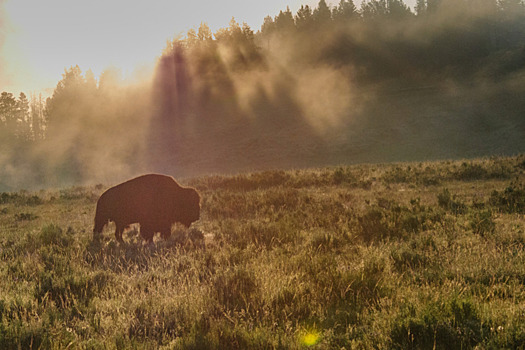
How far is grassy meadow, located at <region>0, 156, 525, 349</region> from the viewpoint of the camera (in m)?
3.48

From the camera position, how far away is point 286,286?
15.0 feet

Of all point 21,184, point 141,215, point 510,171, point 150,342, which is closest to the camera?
point 150,342

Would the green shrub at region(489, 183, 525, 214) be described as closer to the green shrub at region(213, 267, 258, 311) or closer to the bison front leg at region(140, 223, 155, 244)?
the green shrub at region(213, 267, 258, 311)

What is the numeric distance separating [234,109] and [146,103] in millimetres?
19191

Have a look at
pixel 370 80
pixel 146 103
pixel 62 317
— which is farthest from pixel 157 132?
pixel 62 317

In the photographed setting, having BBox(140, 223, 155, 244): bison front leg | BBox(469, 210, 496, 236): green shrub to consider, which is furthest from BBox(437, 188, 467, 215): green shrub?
BBox(140, 223, 155, 244): bison front leg

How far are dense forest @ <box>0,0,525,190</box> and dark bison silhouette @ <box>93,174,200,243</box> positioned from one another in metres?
31.7

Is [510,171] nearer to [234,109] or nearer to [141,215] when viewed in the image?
[141,215]

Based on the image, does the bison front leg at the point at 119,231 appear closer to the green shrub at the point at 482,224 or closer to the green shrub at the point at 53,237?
the green shrub at the point at 53,237

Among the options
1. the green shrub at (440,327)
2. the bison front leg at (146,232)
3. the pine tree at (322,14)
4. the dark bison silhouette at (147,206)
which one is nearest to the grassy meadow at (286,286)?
the green shrub at (440,327)

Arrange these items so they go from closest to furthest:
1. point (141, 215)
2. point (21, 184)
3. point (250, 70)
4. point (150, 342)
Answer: point (150, 342)
point (141, 215)
point (21, 184)
point (250, 70)

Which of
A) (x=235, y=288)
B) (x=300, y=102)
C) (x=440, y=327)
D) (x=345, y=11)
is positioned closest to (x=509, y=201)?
(x=440, y=327)

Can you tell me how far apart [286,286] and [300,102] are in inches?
2280

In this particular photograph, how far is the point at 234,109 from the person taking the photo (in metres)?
62.3
